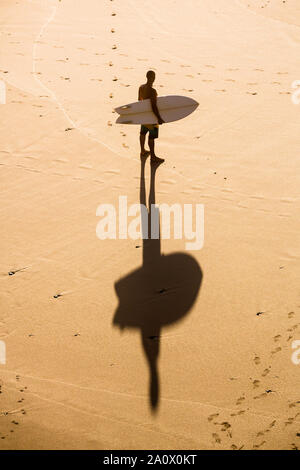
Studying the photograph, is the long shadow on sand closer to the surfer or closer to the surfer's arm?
the surfer

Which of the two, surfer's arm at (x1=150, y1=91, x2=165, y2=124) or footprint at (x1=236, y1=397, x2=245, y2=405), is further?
surfer's arm at (x1=150, y1=91, x2=165, y2=124)

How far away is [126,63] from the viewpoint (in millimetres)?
10211

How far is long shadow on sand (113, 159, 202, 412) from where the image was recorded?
16.2 feet

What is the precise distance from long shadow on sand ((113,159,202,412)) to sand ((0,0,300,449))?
41 mm

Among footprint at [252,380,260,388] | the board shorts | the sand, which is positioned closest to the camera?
the sand

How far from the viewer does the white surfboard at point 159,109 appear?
276 inches

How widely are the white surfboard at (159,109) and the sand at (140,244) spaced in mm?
517

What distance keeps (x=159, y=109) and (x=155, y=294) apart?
3.17m

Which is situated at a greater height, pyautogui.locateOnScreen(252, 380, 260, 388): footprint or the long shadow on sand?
the long shadow on sand

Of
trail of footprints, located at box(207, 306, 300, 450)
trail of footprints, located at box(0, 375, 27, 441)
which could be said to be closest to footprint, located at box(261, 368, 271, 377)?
trail of footprints, located at box(207, 306, 300, 450)

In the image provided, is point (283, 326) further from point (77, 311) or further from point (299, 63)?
point (299, 63)

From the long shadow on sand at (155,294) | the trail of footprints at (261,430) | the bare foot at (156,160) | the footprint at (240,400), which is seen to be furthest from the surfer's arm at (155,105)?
the footprint at (240,400)

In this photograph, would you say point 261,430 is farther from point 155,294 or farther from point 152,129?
point 152,129

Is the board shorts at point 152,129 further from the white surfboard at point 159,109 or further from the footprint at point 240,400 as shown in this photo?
the footprint at point 240,400
